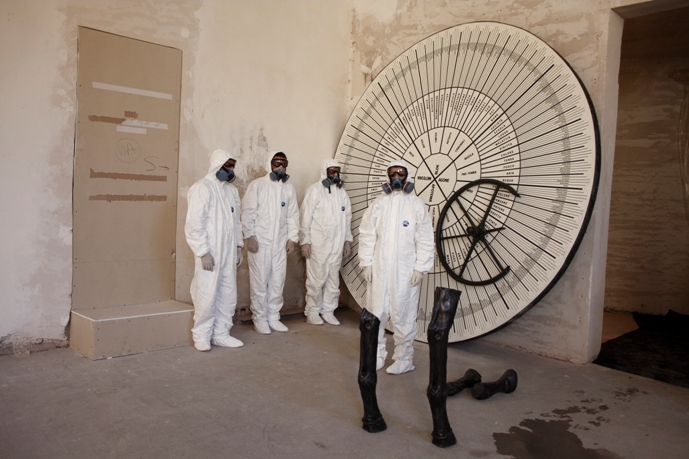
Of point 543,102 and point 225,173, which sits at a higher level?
point 543,102

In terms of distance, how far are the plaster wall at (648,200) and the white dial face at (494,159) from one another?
2.45m

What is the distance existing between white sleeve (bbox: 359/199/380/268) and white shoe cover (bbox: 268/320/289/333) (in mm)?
1104

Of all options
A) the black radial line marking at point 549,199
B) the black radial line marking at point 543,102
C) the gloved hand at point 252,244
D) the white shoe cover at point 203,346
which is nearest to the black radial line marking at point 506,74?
the black radial line marking at point 543,102

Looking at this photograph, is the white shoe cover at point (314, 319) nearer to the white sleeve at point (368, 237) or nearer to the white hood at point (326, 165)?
the white hood at point (326, 165)

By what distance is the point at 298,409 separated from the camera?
2480 millimetres

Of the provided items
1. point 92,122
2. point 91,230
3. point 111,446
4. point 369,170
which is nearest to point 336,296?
point 369,170

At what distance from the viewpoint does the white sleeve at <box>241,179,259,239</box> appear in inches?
152

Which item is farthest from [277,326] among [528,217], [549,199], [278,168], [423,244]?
[549,199]

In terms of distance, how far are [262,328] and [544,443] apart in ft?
7.14

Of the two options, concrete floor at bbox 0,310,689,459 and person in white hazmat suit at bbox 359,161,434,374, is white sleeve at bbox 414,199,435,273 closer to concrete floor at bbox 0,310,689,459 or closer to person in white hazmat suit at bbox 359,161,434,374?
person in white hazmat suit at bbox 359,161,434,374

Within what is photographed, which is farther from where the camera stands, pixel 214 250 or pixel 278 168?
pixel 278 168

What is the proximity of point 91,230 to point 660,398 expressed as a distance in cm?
342

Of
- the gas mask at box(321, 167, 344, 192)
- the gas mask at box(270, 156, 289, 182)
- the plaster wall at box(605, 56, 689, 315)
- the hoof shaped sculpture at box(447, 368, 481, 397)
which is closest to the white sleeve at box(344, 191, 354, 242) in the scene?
the gas mask at box(321, 167, 344, 192)

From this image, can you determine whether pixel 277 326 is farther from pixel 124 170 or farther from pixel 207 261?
pixel 124 170
